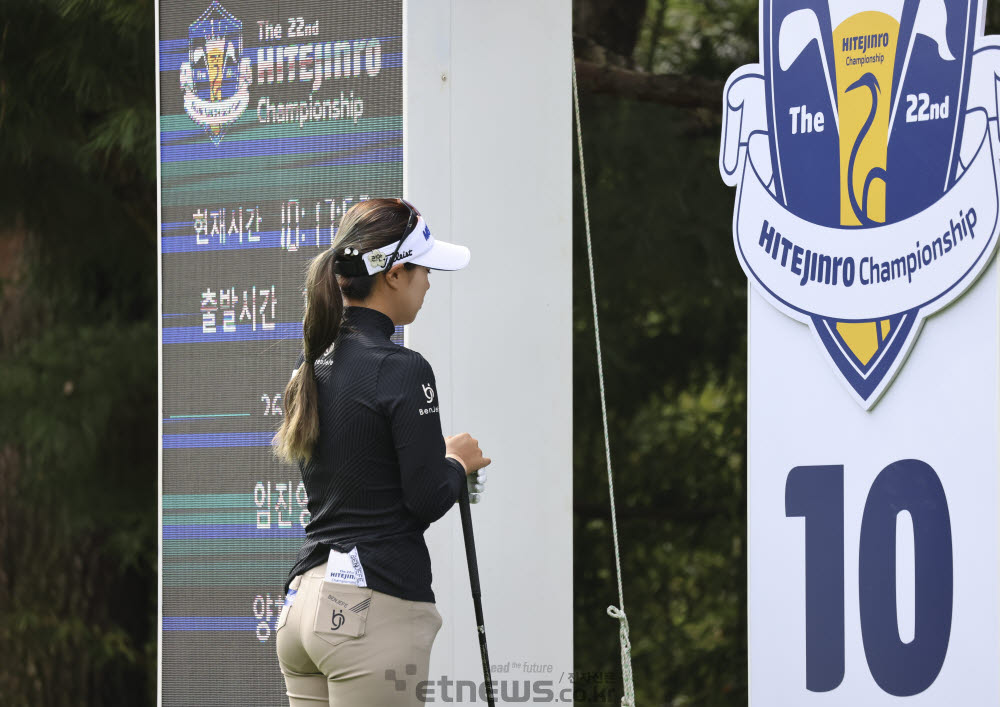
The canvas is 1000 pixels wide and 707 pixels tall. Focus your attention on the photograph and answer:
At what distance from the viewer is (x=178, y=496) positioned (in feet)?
12.2

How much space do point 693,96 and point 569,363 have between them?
1.53 m

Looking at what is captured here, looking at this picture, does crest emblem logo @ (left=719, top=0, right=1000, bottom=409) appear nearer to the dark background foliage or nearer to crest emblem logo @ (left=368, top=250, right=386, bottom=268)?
crest emblem logo @ (left=368, top=250, right=386, bottom=268)

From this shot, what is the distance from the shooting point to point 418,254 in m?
2.53

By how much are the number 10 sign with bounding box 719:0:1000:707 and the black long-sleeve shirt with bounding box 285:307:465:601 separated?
85cm

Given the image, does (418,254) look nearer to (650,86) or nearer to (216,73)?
(216,73)

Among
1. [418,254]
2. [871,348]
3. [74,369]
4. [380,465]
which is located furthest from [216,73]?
[74,369]

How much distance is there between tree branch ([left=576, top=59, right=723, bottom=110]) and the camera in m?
4.59

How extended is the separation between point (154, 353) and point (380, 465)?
3.18 m

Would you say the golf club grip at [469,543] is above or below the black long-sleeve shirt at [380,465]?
below

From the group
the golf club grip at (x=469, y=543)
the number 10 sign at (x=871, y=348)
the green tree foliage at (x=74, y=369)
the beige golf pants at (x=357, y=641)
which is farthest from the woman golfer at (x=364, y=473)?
the green tree foliage at (x=74, y=369)

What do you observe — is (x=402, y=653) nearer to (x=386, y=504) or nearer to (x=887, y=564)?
(x=386, y=504)

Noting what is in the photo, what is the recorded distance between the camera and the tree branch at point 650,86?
459cm

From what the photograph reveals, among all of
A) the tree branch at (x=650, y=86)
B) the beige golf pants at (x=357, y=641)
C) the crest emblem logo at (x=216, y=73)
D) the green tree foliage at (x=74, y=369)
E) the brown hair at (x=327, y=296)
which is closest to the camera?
the beige golf pants at (x=357, y=641)

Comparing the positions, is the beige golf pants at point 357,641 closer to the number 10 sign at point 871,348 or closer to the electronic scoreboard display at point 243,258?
the number 10 sign at point 871,348
